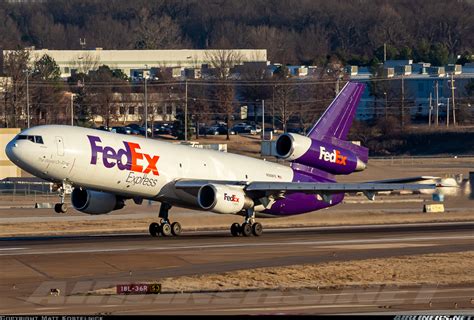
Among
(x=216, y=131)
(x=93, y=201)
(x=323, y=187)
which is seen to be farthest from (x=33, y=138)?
(x=216, y=131)

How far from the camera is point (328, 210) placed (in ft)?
254

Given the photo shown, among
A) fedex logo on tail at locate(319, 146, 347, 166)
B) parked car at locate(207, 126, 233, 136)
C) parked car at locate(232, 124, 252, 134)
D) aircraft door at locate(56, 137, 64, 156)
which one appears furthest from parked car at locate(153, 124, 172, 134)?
aircraft door at locate(56, 137, 64, 156)

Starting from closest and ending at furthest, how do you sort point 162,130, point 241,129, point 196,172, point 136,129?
point 196,172
point 136,129
point 162,130
point 241,129

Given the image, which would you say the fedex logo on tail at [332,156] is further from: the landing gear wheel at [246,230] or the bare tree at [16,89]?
the bare tree at [16,89]

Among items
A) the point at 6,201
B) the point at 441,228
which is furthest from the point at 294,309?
the point at 6,201

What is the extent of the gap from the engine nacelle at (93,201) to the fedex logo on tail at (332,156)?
10.7 m

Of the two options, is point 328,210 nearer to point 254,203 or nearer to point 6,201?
point 254,203

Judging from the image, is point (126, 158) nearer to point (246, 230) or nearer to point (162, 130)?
point (246, 230)

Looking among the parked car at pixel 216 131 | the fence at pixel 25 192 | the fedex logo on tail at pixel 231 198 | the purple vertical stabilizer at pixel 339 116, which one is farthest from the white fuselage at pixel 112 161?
the parked car at pixel 216 131

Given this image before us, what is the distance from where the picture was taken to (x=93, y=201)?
59625 mm

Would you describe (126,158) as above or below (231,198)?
above

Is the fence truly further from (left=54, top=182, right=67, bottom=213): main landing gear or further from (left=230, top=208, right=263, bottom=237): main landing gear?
(left=54, top=182, right=67, bottom=213): main landing gear

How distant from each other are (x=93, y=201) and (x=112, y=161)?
3.68 meters

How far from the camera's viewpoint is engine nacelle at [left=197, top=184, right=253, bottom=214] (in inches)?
2306
